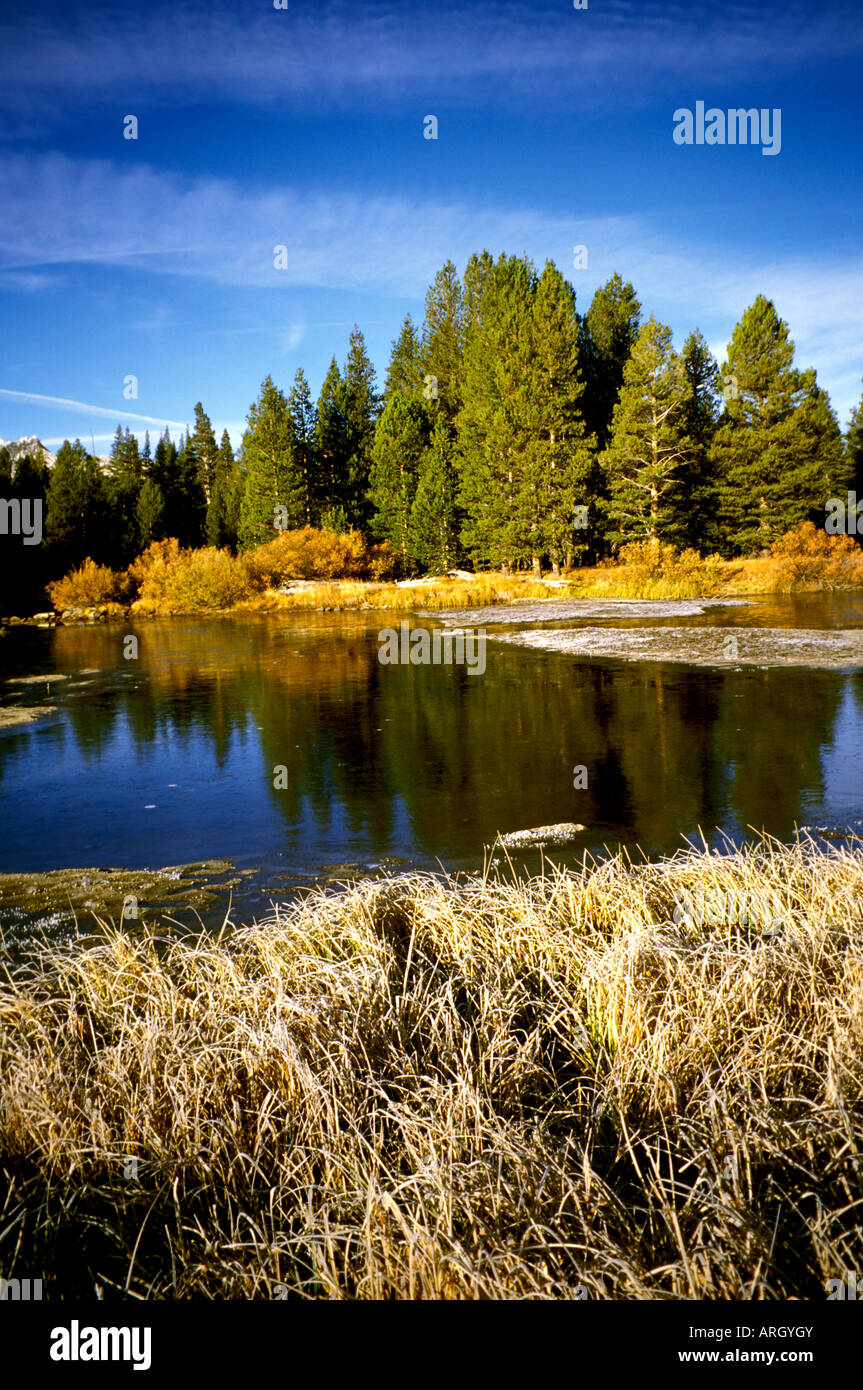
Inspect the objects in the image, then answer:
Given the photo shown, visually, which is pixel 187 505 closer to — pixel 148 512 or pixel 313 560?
pixel 148 512

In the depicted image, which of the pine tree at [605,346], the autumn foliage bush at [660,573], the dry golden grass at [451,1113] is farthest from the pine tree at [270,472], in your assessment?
the dry golden grass at [451,1113]

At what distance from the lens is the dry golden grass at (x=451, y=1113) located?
2576mm

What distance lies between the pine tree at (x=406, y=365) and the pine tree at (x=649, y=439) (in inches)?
892

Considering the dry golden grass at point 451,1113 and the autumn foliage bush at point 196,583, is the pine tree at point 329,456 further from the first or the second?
the dry golden grass at point 451,1113

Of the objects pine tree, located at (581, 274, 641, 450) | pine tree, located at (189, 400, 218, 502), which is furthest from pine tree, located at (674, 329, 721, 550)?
pine tree, located at (189, 400, 218, 502)

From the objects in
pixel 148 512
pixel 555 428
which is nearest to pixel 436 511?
pixel 555 428

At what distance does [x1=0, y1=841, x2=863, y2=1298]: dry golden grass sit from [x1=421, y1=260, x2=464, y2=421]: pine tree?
5464 cm

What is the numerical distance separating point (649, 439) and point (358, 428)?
83.1 ft

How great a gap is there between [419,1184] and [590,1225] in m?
0.57

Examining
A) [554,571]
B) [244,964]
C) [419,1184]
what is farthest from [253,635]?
[419,1184]

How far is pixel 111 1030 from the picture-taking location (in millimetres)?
3914

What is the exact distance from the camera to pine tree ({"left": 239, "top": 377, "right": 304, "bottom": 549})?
5200 cm

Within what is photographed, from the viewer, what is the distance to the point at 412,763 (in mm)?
11133

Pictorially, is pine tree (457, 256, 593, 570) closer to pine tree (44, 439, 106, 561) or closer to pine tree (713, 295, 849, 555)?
pine tree (713, 295, 849, 555)
